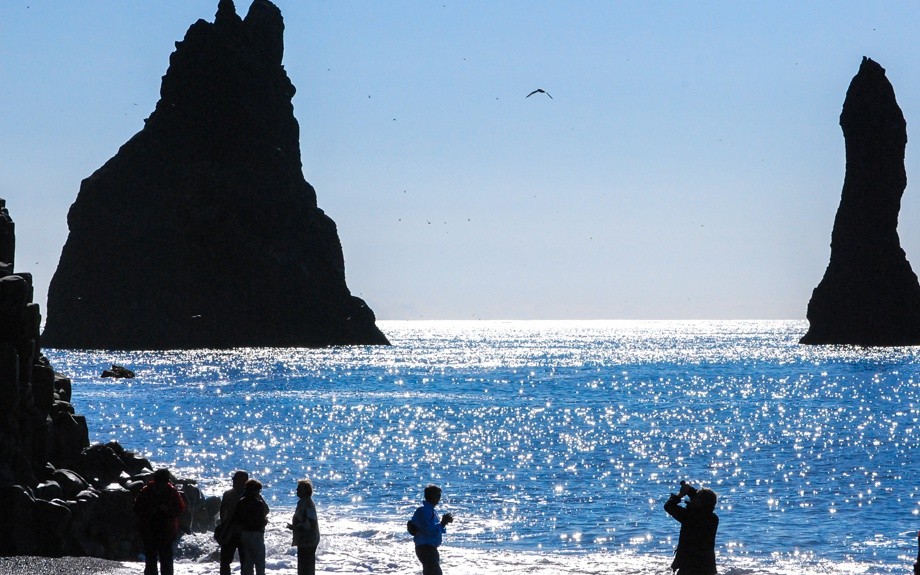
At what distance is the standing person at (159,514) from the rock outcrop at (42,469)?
3.67 m

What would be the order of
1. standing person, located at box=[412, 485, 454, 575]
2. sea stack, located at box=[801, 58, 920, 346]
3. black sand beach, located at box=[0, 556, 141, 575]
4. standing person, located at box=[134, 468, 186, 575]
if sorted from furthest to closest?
sea stack, located at box=[801, 58, 920, 346]
black sand beach, located at box=[0, 556, 141, 575]
standing person, located at box=[134, 468, 186, 575]
standing person, located at box=[412, 485, 454, 575]

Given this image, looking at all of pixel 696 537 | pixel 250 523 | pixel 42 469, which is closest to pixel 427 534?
pixel 250 523

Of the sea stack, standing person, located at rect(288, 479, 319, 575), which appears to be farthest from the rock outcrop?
the sea stack

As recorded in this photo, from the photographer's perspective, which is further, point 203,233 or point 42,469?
point 203,233

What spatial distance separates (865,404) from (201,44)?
377 feet

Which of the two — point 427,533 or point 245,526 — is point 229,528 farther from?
point 427,533

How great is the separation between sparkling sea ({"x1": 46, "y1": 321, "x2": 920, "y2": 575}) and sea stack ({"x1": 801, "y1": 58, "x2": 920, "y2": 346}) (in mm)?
51153

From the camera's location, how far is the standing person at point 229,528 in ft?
47.9

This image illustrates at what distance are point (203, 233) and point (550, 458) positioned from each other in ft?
380

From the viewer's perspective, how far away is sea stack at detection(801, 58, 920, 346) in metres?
154

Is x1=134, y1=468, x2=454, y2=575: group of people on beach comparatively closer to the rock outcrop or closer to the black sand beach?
the black sand beach

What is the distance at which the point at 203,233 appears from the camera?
153000 mm

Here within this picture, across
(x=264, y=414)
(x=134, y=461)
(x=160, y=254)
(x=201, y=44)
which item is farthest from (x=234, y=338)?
(x=134, y=461)

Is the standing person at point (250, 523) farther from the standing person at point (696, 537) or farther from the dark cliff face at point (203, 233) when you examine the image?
the dark cliff face at point (203, 233)
